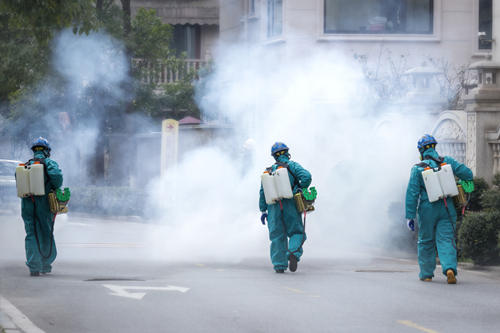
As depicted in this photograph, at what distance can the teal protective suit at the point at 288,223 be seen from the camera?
534 inches

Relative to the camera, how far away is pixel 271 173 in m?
13.7

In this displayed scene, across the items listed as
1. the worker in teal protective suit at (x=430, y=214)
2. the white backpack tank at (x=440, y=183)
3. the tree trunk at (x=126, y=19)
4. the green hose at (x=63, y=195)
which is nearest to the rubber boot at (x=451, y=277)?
the worker in teal protective suit at (x=430, y=214)

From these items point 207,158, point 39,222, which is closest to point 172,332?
point 39,222

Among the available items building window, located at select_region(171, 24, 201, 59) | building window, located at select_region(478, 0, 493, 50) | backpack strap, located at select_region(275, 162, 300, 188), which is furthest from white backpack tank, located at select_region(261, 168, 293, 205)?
building window, located at select_region(171, 24, 201, 59)

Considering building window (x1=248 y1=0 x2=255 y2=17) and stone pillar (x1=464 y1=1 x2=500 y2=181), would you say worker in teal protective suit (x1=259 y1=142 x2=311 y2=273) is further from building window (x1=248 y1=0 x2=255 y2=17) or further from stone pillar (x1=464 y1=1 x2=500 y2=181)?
building window (x1=248 y1=0 x2=255 y2=17)

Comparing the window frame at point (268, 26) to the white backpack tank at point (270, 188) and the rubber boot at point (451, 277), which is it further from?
the rubber boot at point (451, 277)

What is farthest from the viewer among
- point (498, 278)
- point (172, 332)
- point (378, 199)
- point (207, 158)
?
point (207, 158)

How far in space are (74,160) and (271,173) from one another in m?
18.9

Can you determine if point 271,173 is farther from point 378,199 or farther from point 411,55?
point 411,55

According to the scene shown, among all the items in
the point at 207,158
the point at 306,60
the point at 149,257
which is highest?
the point at 306,60

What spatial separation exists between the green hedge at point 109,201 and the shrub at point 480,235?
45.4 ft

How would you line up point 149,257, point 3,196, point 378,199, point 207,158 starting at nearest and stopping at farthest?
point 149,257
point 378,199
point 207,158
point 3,196

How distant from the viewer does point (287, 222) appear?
13750mm

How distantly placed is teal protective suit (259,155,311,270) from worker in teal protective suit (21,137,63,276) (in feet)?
8.99
